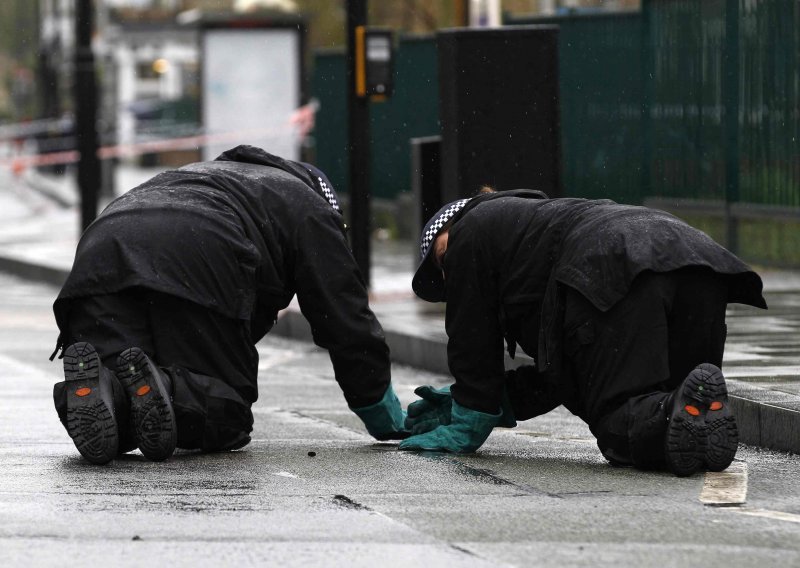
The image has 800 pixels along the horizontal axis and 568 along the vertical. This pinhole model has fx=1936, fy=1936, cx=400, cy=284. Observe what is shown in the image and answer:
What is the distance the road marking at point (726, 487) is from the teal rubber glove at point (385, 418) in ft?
4.36

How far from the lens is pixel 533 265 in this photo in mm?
6824

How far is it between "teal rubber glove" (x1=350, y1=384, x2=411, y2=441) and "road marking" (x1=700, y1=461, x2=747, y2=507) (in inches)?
52.3

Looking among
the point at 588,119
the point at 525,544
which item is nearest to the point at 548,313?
the point at 525,544

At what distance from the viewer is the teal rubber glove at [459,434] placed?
696cm

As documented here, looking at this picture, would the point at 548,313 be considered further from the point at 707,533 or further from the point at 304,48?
the point at 304,48

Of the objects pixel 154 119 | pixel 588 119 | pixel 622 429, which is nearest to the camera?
pixel 622 429

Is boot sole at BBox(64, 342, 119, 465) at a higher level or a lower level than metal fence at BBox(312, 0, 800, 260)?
lower

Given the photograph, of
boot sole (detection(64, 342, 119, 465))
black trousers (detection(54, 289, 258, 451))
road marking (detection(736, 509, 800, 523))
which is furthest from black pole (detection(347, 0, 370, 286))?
road marking (detection(736, 509, 800, 523))

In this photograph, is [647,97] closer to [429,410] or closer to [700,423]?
[429,410]

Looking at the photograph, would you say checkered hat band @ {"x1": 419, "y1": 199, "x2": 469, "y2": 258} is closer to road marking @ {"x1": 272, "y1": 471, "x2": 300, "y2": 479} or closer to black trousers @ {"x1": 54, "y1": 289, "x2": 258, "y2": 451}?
black trousers @ {"x1": 54, "y1": 289, "x2": 258, "y2": 451}

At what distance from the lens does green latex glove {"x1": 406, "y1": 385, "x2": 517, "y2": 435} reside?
7.30m

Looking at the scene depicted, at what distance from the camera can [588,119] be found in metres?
16.5

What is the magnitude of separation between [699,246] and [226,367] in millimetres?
1750

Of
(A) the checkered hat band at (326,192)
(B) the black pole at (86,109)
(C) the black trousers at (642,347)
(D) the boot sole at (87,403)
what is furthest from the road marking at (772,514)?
(B) the black pole at (86,109)
